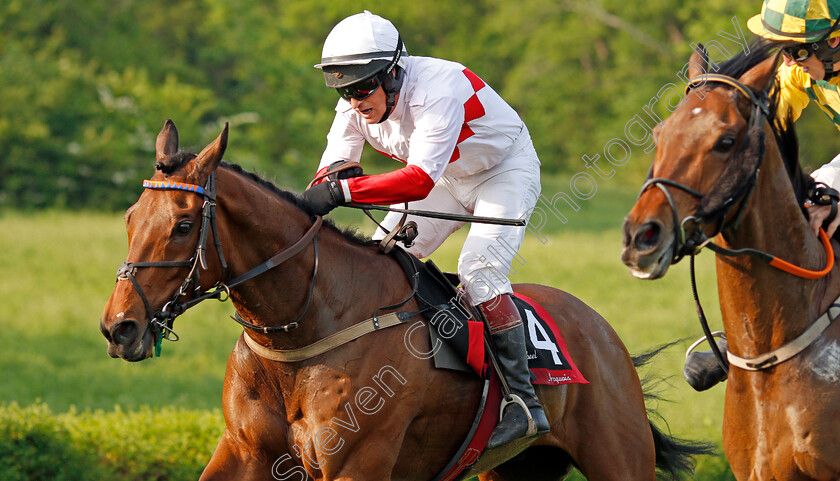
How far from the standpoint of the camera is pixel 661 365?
15.1 meters

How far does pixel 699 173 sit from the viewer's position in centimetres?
341

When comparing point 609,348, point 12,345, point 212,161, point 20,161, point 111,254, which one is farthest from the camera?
point 20,161

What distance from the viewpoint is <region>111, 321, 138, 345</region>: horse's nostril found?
12.1 feet

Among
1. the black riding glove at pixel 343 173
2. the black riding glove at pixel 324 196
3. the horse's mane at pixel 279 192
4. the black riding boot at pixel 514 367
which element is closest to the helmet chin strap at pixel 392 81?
the black riding glove at pixel 343 173

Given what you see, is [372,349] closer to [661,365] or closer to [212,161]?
[212,161]

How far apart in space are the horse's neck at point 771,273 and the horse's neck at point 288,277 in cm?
164

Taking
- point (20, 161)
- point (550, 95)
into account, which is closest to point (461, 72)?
point (20, 161)

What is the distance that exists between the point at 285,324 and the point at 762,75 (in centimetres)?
223

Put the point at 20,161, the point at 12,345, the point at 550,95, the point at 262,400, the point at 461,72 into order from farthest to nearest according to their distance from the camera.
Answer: the point at 550,95
the point at 20,161
the point at 12,345
the point at 461,72
the point at 262,400

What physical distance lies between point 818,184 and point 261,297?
248cm

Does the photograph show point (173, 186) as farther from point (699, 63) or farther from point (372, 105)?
point (699, 63)

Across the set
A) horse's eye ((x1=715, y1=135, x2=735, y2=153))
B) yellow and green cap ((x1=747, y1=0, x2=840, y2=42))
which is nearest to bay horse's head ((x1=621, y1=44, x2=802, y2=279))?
horse's eye ((x1=715, y1=135, x2=735, y2=153))

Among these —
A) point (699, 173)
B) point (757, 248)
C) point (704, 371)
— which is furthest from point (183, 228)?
point (704, 371)

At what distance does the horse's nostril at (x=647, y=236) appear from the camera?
10.7 ft
